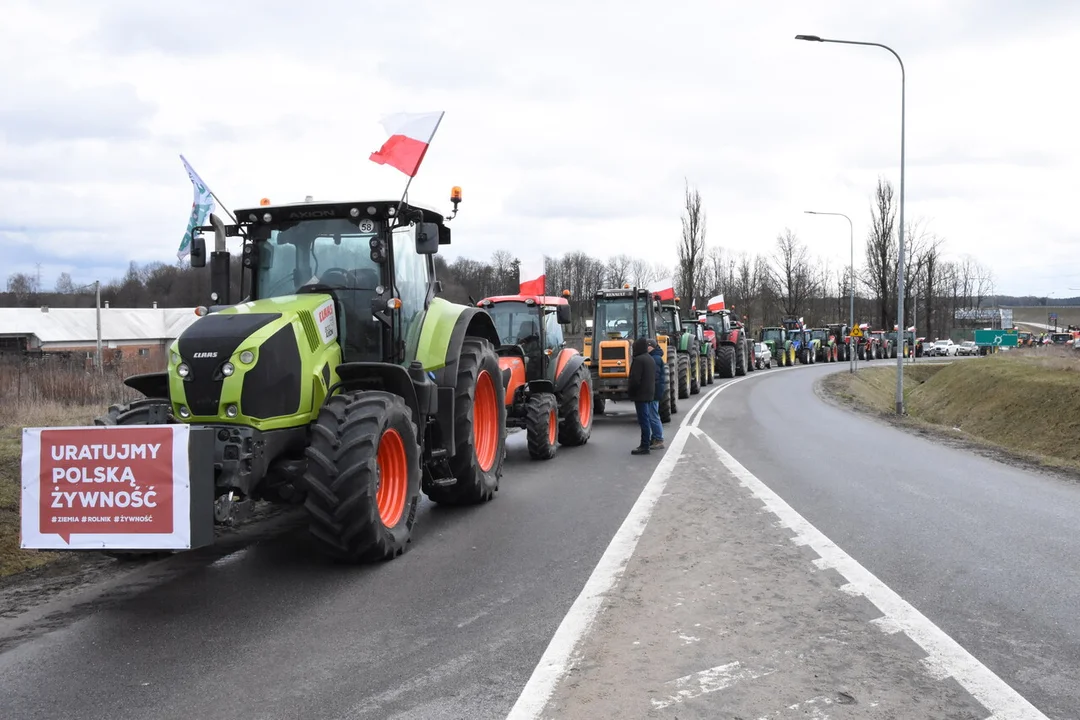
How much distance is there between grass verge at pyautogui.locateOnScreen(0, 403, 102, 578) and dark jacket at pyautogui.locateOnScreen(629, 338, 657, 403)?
8195 mm

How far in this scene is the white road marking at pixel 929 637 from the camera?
3891 mm

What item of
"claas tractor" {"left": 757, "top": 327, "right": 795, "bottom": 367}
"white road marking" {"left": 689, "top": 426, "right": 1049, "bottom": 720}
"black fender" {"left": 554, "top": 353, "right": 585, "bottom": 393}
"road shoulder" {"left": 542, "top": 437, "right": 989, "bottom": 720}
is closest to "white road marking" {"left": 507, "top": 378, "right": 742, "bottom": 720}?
"road shoulder" {"left": 542, "top": 437, "right": 989, "bottom": 720}

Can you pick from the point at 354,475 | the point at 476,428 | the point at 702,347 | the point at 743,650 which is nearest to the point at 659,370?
the point at 476,428

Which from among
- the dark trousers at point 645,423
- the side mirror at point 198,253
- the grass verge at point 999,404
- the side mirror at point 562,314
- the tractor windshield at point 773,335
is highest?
the side mirror at point 198,253

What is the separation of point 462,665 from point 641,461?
7948mm

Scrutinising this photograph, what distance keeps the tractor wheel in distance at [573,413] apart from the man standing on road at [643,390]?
89 centimetres

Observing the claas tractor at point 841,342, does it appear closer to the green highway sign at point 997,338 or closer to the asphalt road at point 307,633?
the green highway sign at point 997,338

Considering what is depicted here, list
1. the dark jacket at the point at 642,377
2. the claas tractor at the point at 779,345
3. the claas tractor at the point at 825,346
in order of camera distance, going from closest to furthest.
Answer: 1. the dark jacket at the point at 642,377
2. the claas tractor at the point at 779,345
3. the claas tractor at the point at 825,346

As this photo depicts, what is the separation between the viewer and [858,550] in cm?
686

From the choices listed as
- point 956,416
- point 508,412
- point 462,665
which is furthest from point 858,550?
point 956,416

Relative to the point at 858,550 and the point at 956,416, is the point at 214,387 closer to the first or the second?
the point at 858,550

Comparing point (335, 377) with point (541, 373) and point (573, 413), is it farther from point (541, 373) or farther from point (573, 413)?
point (573, 413)

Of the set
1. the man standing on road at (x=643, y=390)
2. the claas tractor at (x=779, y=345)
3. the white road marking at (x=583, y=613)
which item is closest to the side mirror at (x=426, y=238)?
the white road marking at (x=583, y=613)

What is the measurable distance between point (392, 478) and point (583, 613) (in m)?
2.30
